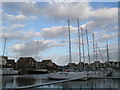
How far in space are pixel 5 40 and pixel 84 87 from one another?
161 ft

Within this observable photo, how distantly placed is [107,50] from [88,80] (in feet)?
151

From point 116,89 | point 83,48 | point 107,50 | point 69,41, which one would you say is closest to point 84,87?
point 116,89

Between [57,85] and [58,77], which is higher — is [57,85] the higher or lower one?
the higher one

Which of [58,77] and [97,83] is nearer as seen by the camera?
[97,83]

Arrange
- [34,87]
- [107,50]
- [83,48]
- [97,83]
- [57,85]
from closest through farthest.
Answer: [34,87], [57,85], [97,83], [83,48], [107,50]

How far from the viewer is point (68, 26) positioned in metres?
38.4

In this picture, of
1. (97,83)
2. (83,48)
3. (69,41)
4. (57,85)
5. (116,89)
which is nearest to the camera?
(57,85)

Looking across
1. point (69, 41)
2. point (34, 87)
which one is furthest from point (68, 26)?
point (34, 87)

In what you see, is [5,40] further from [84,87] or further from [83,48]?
[84,87]

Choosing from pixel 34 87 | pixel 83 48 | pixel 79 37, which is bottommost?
pixel 34 87

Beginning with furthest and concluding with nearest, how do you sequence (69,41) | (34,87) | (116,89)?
1. (69,41)
2. (116,89)
3. (34,87)

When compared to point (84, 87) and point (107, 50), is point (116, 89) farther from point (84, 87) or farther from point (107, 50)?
point (107, 50)

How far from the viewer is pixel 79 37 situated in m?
38.9

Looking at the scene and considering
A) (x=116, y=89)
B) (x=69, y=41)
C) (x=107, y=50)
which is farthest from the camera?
(x=107, y=50)
